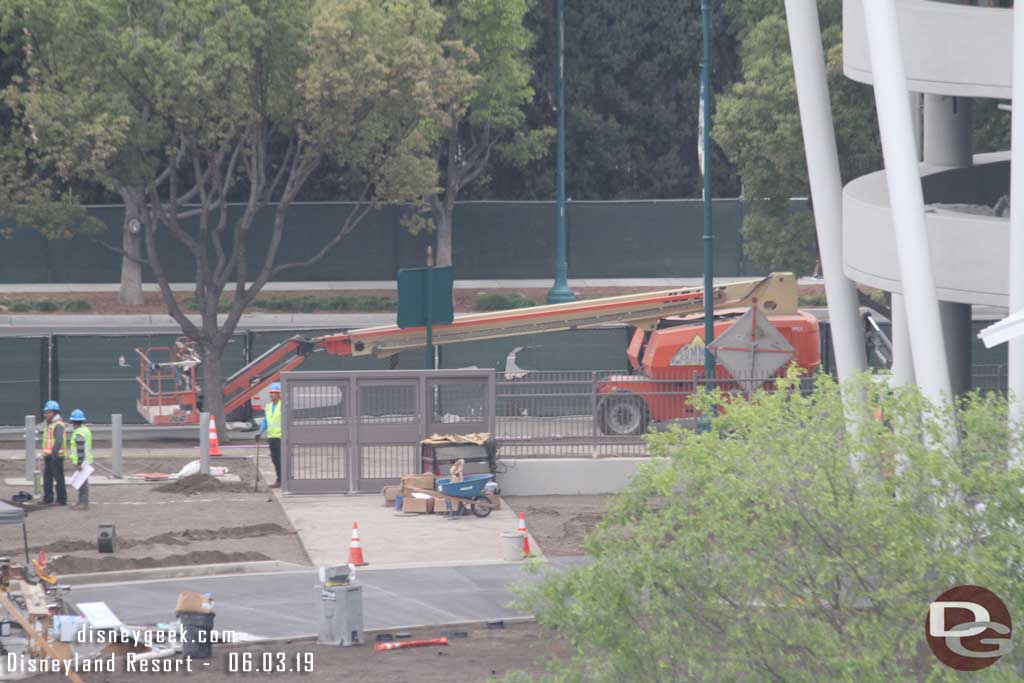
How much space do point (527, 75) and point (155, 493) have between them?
3139cm

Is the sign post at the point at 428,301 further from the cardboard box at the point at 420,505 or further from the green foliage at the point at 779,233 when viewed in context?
the green foliage at the point at 779,233

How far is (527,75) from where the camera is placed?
5172cm

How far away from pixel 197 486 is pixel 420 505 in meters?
4.02

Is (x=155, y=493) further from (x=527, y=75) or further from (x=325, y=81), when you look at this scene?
(x=527, y=75)

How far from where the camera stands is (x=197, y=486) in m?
23.2

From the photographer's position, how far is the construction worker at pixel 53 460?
21.4 m

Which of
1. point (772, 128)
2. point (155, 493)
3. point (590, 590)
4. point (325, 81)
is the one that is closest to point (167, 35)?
point (325, 81)

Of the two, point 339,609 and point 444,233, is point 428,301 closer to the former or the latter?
point 339,609

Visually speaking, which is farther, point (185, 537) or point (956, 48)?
point (185, 537)

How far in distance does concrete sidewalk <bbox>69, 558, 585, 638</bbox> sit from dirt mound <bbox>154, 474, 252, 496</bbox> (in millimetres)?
5692

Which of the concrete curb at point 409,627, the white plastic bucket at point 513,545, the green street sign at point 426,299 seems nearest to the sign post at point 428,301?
the green street sign at point 426,299

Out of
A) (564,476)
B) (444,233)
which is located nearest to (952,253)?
(564,476)

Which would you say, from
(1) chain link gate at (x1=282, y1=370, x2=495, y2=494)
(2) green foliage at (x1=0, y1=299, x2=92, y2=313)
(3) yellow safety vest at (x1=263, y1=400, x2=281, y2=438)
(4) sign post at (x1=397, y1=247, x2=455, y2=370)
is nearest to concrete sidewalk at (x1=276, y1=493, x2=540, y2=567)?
(1) chain link gate at (x1=282, y1=370, x2=495, y2=494)

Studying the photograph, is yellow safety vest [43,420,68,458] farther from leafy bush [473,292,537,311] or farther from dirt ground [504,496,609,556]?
leafy bush [473,292,537,311]
